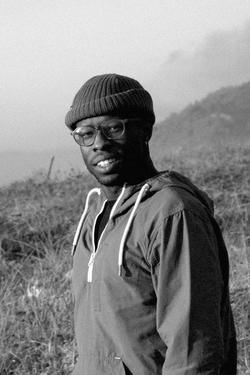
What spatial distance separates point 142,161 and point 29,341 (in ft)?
8.69

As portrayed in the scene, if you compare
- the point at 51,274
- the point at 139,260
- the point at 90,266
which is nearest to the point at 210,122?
the point at 51,274

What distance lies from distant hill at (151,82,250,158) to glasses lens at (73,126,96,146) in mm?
25005

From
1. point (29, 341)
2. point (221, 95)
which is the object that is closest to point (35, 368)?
point (29, 341)

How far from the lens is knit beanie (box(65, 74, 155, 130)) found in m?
1.99

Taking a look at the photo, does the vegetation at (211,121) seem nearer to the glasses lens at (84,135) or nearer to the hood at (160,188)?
the glasses lens at (84,135)

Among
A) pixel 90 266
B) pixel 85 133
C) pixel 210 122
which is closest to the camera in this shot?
pixel 90 266

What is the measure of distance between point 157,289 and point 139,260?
10 centimetres

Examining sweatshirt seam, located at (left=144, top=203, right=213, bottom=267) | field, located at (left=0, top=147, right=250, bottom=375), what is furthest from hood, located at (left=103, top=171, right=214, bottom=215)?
field, located at (left=0, top=147, right=250, bottom=375)

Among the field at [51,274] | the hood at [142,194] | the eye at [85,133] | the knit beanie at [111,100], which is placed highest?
the knit beanie at [111,100]

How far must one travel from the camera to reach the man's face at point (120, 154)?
2.01 metres

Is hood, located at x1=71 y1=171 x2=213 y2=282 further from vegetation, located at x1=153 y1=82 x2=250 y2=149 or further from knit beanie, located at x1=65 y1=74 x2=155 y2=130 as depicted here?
vegetation, located at x1=153 y1=82 x2=250 y2=149

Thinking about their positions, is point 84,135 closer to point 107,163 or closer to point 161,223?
point 107,163

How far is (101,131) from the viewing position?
2.02m

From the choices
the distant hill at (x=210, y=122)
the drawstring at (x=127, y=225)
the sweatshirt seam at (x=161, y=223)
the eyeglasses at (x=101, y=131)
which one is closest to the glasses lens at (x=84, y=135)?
the eyeglasses at (x=101, y=131)
